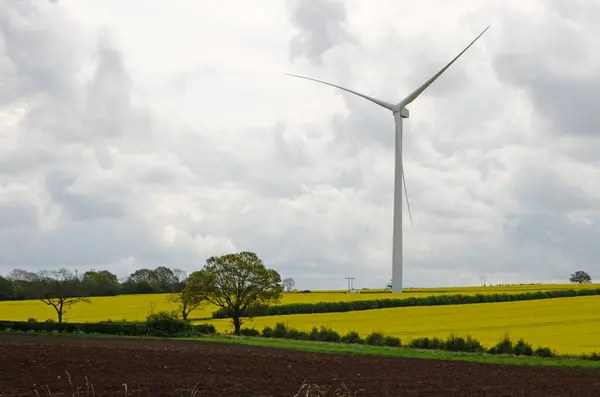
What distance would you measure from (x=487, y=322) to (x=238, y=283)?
21.7 meters

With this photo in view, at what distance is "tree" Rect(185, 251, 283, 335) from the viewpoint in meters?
77.1

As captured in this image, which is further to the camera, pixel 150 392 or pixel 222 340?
pixel 222 340

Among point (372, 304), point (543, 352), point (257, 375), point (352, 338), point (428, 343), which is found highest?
point (372, 304)

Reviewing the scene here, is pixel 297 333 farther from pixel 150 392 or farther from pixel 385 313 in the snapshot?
pixel 150 392

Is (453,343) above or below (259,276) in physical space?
below

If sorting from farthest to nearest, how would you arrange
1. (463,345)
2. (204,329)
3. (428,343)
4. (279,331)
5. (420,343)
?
(204,329) < (279,331) < (420,343) < (428,343) < (463,345)

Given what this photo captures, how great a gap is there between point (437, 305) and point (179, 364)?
2408 inches

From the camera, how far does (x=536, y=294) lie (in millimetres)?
104625

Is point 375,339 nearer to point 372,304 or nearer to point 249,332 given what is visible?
point 249,332

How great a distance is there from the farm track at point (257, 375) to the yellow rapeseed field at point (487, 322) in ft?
54.3

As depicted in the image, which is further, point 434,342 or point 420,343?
point 420,343

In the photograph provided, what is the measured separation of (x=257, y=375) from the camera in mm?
33781

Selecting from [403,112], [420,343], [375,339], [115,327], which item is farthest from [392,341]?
[403,112]

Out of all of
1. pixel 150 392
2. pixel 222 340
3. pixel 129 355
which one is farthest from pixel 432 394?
pixel 222 340
